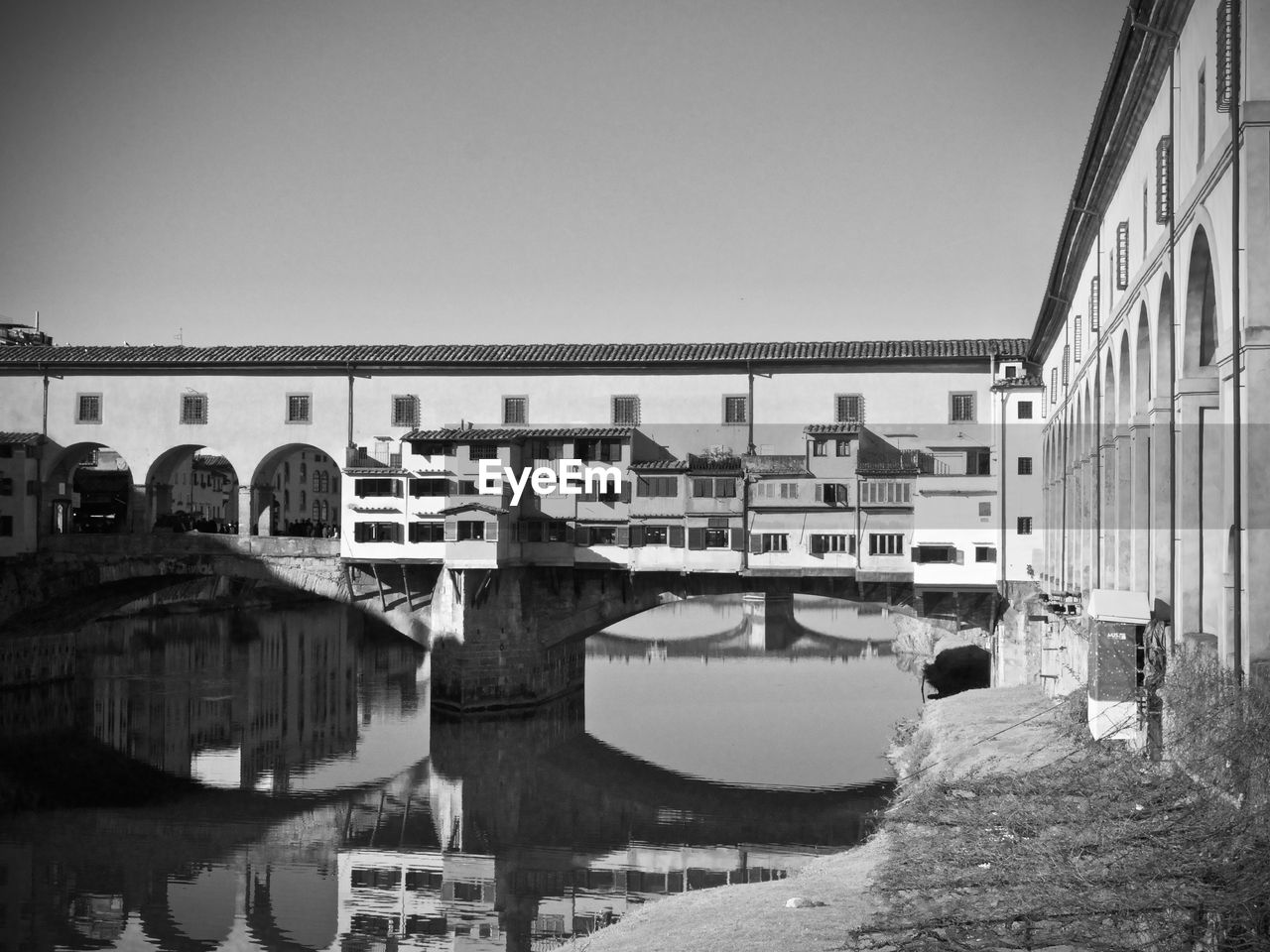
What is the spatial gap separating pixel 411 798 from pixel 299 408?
57.2ft

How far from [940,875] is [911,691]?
99.5 ft

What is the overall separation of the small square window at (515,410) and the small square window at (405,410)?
286 centimetres

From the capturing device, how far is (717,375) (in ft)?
137

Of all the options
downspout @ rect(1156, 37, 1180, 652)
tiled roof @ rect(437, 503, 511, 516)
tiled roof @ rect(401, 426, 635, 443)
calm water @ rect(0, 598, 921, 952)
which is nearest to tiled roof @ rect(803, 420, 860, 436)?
tiled roof @ rect(401, 426, 635, 443)

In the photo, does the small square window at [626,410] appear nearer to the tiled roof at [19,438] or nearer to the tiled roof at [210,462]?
the tiled roof at [19,438]

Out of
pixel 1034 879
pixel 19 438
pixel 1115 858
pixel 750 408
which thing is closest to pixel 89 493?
pixel 19 438

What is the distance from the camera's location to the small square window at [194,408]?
4400 cm

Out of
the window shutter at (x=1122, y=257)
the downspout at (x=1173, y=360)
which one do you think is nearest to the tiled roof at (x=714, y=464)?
the window shutter at (x=1122, y=257)

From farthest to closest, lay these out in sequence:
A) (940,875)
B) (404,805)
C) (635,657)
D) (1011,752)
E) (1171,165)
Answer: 1. (635,657)
2. (404,805)
3. (1011,752)
4. (1171,165)
5. (940,875)

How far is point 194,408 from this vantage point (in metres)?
44.1

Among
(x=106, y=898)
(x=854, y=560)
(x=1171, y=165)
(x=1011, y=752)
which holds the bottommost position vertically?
(x=106, y=898)

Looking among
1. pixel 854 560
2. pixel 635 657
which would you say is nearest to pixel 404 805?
pixel 854 560

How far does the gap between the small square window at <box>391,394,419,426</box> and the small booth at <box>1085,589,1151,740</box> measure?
28731mm

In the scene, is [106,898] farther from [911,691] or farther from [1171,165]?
[911,691]
